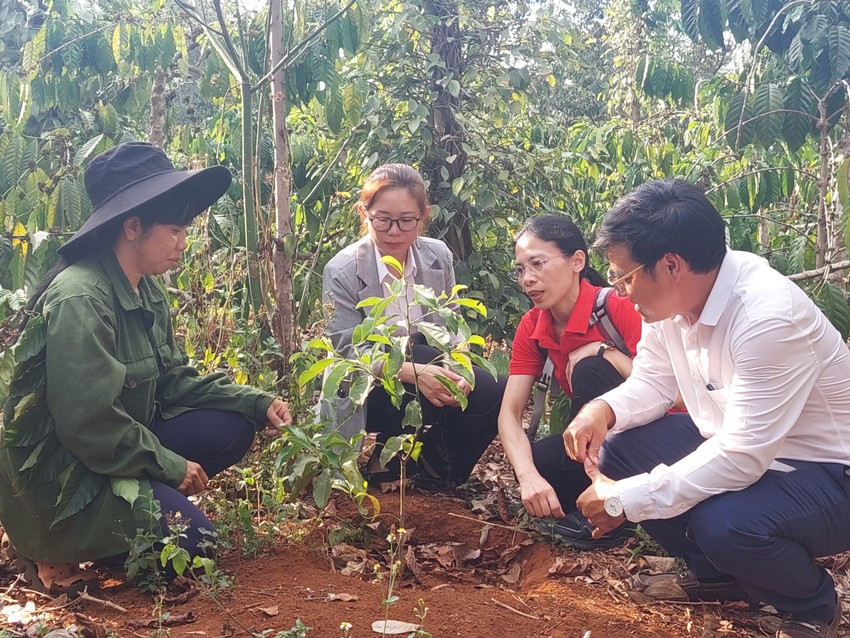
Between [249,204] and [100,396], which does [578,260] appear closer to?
[249,204]

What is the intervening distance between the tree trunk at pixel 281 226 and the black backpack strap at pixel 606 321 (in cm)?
128

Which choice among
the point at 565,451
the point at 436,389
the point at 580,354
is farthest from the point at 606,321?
the point at 436,389

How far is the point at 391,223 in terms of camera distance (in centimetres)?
314

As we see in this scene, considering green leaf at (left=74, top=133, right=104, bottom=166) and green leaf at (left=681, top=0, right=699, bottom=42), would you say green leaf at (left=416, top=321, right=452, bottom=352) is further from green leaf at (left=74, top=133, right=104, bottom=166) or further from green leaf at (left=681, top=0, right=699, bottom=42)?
green leaf at (left=681, top=0, right=699, bottom=42)

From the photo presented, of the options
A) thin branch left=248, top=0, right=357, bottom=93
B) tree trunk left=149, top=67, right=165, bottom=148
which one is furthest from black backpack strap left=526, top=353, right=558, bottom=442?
tree trunk left=149, top=67, right=165, bottom=148

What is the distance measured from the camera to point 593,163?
16.5 feet

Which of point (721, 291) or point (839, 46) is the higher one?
point (839, 46)

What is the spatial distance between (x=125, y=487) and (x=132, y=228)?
77cm

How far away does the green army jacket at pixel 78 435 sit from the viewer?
7.13 feet

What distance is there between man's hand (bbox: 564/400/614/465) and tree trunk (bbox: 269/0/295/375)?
54.1 inches

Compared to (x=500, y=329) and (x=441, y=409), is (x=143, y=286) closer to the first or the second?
(x=441, y=409)

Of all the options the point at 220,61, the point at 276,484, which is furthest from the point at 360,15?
the point at 276,484

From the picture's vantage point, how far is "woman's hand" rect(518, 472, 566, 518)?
2557 millimetres

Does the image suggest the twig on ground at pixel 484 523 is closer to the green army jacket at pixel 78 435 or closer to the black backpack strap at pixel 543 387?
the black backpack strap at pixel 543 387
